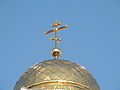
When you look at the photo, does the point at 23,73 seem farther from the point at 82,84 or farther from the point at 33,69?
the point at 82,84

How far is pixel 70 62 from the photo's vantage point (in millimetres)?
27000

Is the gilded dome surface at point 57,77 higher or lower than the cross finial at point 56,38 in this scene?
lower

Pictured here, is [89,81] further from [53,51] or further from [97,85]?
[53,51]

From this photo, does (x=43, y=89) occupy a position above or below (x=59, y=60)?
below

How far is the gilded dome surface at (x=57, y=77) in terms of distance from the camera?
2562cm

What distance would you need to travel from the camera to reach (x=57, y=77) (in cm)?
2577

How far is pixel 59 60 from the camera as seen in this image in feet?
88.7

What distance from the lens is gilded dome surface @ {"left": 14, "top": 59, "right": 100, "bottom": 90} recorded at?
84.1 ft

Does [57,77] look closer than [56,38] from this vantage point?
Yes

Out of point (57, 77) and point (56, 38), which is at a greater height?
point (56, 38)

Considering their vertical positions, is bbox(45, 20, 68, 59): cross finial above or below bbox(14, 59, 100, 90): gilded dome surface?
above

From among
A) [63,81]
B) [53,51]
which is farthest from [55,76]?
[53,51]

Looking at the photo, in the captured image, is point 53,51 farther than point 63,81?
Yes

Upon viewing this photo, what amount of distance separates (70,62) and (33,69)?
153 centimetres
